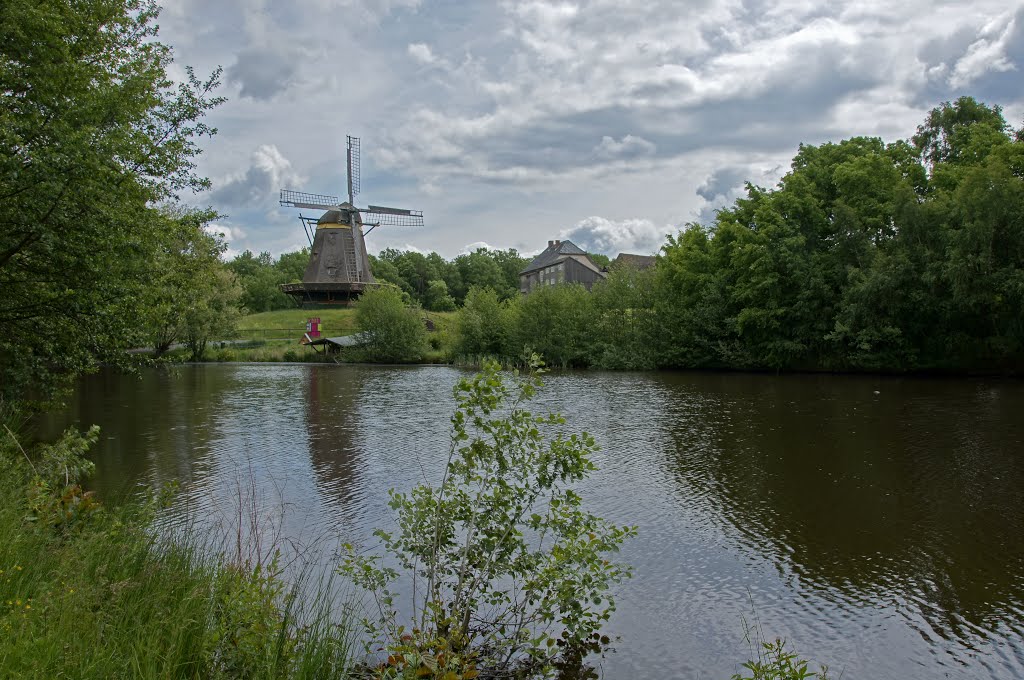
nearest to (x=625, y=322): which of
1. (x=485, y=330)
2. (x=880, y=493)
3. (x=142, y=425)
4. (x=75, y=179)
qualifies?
(x=485, y=330)

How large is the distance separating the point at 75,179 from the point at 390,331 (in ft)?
168

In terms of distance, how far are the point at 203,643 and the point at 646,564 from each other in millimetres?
5613

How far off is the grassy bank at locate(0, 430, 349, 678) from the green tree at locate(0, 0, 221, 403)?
3.60 metres

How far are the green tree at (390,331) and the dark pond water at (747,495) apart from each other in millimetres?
32147

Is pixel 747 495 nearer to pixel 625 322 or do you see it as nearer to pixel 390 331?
pixel 625 322

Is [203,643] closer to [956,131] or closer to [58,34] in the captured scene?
[58,34]

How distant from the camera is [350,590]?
7484mm

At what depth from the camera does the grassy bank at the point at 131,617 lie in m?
3.72

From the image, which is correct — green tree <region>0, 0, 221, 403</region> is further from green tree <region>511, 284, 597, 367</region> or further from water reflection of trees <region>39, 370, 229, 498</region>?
green tree <region>511, 284, 597, 367</region>

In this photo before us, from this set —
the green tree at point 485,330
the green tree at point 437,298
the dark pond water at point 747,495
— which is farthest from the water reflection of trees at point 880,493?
the green tree at point 437,298

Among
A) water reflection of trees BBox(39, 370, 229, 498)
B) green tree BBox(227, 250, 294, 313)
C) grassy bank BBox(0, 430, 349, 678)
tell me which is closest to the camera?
grassy bank BBox(0, 430, 349, 678)

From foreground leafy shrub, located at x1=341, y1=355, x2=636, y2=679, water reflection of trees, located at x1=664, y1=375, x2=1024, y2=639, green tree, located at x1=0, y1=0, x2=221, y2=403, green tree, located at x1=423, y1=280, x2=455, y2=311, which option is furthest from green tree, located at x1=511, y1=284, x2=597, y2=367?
green tree, located at x1=423, y1=280, x2=455, y2=311

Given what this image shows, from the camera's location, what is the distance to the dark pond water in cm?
666

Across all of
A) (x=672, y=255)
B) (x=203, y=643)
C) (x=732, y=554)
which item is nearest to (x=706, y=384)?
(x=672, y=255)
